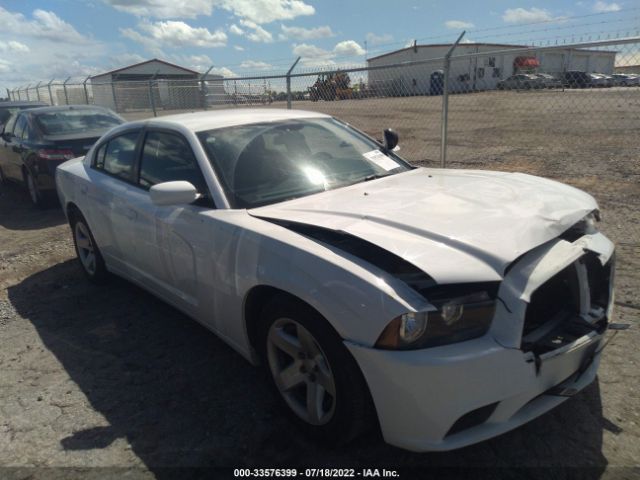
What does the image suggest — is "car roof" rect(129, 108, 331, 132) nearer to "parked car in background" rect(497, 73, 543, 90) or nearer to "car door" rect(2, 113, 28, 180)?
"parked car in background" rect(497, 73, 543, 90)

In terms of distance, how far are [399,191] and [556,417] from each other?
1517 mm

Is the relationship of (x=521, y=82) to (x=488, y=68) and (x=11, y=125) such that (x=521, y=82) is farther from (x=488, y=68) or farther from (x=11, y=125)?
(x=11, y=125)

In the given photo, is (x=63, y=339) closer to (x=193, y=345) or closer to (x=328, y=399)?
(x=193, y=345)

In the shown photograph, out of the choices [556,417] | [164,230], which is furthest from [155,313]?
[556,417]

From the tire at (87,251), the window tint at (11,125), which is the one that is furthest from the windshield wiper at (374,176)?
the window tint at (11,125)

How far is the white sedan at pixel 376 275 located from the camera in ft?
6.66

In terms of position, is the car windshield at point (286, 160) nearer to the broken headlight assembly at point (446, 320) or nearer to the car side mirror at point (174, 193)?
the car side mirror at point (174, 193)

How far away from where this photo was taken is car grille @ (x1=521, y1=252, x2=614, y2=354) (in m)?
2.23

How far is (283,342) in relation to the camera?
2549 millimetres

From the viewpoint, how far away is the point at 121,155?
4230 millimetres

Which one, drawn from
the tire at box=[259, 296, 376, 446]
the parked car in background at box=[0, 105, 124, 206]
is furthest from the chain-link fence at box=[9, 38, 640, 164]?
the tire at box=[259, 296, 376, 446]

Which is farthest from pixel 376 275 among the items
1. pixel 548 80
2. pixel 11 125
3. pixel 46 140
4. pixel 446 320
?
pixel 11 125

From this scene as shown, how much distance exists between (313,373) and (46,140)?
7.08 m

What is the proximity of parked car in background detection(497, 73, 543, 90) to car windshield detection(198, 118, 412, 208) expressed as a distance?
14.1 ft
